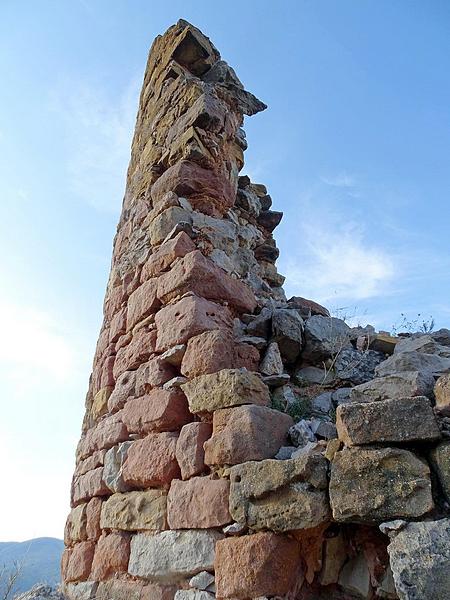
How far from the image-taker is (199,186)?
3.58m

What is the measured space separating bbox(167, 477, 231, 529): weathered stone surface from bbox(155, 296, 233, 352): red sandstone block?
2.52 feet

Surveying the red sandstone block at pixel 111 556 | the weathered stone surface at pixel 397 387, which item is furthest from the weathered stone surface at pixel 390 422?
the red sandstone block at pixel 111 556

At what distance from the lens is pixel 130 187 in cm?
457

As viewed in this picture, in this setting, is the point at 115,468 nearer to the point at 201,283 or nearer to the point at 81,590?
the point at 81,590

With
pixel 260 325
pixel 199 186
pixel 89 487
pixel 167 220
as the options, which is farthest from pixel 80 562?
pixel 199 186

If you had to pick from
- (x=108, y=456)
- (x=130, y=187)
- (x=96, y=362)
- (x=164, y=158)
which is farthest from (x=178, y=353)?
(x=130, y=187)

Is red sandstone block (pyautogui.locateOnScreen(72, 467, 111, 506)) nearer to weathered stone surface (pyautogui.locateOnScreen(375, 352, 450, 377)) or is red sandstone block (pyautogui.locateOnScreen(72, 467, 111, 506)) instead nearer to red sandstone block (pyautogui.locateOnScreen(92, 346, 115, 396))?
red sandstone block (pyautogui.locateOnScreen(92, 346, 115, 396))

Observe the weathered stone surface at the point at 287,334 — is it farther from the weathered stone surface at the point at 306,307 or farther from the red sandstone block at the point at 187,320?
the weathered stone surface at the point at 306,307

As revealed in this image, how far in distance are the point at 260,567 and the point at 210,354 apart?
1027mm

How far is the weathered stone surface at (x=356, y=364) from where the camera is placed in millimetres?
2924

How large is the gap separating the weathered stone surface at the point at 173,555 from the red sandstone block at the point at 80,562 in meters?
0.56

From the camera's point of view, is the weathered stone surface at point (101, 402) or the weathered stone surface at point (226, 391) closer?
the weathered stone surface at point (226, 391)

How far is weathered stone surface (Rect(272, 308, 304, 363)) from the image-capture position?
3.07 meters

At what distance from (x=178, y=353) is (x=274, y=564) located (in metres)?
1.20
